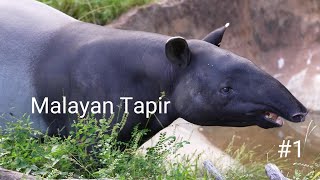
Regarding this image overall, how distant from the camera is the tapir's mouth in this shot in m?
4.05

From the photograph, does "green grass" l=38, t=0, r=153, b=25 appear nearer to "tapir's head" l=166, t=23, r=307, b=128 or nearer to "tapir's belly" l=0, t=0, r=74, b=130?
"tapir's belly" l=0, t=0, r=74, b=130

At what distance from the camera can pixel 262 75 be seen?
4.03 metres

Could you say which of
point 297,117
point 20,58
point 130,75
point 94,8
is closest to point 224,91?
point 297,117

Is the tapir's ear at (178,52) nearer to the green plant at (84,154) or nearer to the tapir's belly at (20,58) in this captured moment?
the green plant at (84,154)

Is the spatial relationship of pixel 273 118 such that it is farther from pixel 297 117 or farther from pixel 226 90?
pixel 226 90

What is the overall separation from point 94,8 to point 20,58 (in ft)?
9.05

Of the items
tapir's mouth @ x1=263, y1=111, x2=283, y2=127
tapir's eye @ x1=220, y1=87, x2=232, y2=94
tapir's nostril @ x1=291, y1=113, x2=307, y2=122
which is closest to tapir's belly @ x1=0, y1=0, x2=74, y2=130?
tapir's eye @ x1=220, y1=87, x2=232, y2=94

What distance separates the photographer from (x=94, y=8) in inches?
282

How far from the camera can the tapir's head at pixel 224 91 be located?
4.00m

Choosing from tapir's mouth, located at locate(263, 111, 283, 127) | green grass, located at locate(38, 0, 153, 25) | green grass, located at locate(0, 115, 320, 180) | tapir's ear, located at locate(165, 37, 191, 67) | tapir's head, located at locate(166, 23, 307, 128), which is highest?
green grass, located at locate(38, 0, 153, 25)

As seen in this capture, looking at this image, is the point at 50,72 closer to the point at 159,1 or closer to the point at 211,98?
the point at 211,98

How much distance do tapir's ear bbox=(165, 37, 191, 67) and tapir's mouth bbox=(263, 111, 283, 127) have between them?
1.59ft

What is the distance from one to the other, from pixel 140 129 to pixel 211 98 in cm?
48

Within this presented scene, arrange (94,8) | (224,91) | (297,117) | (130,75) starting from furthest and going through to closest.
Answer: (94,8) < (130,75) < (224,91) < (297,117)
